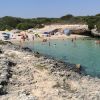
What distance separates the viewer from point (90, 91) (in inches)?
682

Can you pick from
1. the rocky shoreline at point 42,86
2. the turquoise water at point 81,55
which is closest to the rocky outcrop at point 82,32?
the turquoise water at point 81,55

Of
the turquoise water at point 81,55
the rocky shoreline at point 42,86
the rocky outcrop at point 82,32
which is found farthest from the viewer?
the rocky outcrop at point 82,32

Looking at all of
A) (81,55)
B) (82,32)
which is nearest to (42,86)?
(81,55)

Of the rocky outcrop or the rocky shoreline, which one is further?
the rocky outcrop

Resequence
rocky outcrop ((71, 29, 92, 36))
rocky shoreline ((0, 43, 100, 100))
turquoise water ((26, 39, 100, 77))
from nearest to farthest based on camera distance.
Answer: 1. rocky shoreline ((0, 43, 100, 100))
2. turquoise water ((26, 39, 100, 77))
3. rocky outcrop ((71, 29, 92, 36))

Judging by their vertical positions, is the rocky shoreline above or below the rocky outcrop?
above

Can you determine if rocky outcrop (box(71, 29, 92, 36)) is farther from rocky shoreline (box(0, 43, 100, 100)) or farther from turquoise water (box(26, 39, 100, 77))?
rocky shoreline (box(0, 43, 100, 100))

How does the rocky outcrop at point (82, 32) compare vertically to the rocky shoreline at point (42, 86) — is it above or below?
below

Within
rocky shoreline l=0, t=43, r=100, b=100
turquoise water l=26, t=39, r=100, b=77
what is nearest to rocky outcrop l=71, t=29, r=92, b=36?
turquoise water l=26, t=39, r=100, b=77

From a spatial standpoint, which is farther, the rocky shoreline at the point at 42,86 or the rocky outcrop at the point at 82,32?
the rocky outcrop at the point at 82,32

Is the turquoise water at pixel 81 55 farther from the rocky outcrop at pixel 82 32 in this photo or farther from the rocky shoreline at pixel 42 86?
the rocky outcrop at pixel 82 32

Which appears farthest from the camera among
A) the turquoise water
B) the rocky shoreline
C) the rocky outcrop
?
the rocky outcrop

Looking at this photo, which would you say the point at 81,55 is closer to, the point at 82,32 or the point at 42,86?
the point at 42,86

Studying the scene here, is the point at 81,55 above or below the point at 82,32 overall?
above
